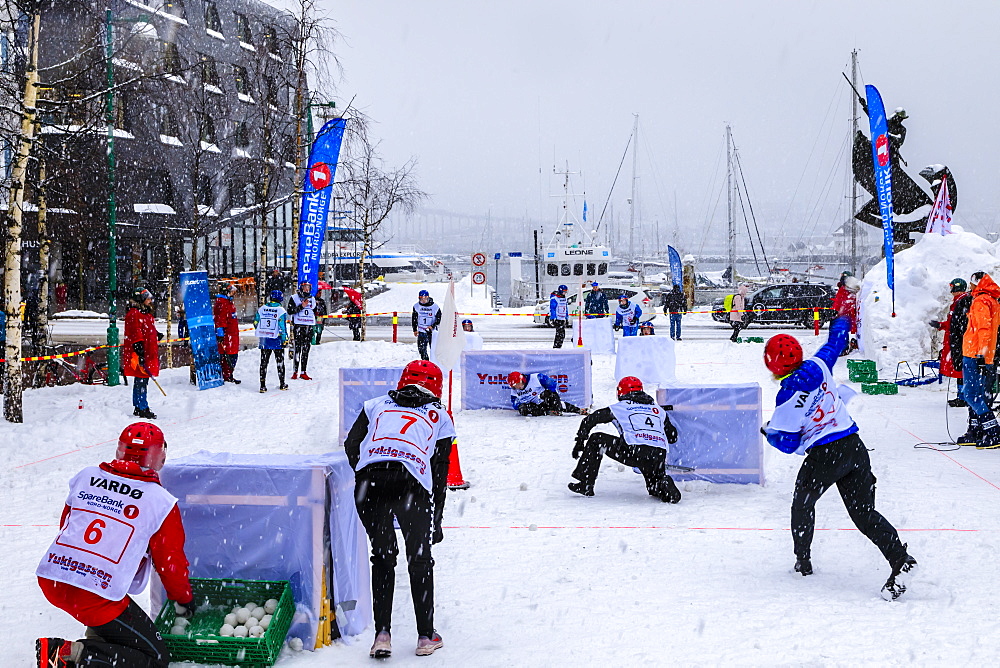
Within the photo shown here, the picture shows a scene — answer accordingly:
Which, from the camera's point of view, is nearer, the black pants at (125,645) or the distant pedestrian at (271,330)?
the black pants at (125,645)

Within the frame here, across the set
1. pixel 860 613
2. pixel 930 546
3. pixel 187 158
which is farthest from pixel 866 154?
pixel 187 158

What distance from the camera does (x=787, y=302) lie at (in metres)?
31.8

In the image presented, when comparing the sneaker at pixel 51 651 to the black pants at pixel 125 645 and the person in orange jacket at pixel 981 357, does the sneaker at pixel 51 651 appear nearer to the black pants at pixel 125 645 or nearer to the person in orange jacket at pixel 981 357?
the black pants at pixel 125 645

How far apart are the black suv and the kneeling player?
62.3 ft

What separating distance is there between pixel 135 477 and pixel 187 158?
36.4 metres

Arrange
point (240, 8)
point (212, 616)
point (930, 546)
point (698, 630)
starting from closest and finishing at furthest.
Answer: point (212, 616), point (698, 630), point (930, 546), point (240, 8)

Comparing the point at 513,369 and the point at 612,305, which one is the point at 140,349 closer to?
the point at 513,369

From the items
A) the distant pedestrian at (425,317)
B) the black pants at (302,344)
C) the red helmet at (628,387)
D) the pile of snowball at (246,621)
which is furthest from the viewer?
the distant pedestrian at (425,317)

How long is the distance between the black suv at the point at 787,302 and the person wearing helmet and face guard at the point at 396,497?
90.1ft

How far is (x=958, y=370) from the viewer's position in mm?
11344

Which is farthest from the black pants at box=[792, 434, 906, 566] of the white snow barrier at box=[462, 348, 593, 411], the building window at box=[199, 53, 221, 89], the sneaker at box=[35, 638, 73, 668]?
the building window at box=[199, 53, 221, 89]

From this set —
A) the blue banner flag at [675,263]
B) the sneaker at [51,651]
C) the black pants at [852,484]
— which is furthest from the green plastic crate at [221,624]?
the blue banner flag at [675,263]

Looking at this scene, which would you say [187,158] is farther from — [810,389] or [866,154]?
Result: [810,389]

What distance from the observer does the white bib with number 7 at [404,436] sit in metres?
4.71
